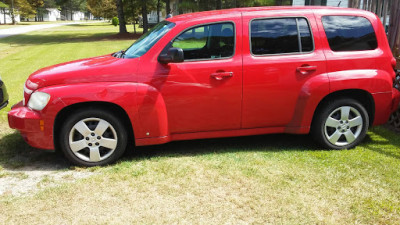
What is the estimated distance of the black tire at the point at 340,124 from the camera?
16.0 feet

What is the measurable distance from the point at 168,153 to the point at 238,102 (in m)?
1.19

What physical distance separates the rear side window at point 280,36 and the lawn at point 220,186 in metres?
1.37

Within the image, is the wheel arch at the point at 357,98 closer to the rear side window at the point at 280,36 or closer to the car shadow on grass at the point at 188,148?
the car shadow on grass at the point at 188,148

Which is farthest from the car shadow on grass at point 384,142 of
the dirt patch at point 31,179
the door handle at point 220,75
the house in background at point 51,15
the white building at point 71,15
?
the white building at point 71,15

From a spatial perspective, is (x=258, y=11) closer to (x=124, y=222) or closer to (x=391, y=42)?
(x=124, y=222)

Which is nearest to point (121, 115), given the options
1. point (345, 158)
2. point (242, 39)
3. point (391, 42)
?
point (242, 39)

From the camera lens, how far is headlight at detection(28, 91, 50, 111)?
4262 millimetres

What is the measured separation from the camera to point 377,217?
343 cm

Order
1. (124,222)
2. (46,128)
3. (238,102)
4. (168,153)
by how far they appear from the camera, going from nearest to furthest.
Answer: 1. (124,222)
2. (46,128)
3. (238,102)
4. (168,153)

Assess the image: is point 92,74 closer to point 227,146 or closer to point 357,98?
point 227,146

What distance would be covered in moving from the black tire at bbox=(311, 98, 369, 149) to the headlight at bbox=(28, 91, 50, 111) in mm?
3383

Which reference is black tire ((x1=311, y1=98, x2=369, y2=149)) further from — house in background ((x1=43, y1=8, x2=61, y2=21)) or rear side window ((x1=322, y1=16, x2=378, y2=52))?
house in background ((x1=43, y1=8, x2=61, y2=21))

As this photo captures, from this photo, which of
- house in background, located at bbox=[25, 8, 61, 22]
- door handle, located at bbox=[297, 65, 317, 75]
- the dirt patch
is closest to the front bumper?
the dirt patch

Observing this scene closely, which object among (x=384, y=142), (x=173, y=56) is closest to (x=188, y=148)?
(x=173, y=56)
